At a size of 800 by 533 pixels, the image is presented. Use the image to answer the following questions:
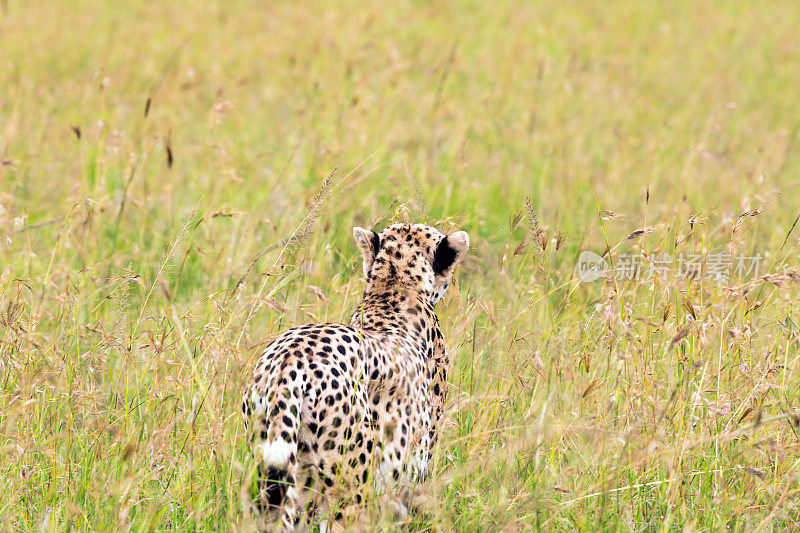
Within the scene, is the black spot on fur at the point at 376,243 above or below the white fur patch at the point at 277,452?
above

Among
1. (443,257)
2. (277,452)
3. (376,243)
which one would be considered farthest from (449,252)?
(277,452)

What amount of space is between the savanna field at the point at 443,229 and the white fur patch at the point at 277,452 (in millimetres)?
75

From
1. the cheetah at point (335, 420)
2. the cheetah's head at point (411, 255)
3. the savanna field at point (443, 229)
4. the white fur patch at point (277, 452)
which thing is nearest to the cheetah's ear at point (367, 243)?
the cheetah's head at point (411, 255)

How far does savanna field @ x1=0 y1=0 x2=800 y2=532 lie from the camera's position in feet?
10.5

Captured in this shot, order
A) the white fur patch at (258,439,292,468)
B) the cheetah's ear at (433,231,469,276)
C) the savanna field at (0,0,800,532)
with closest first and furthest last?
the white fur patch at (258,439,292,468) → the savanna field at (0,0,800,532) → the cheetah's ear at (433,231,469,276)

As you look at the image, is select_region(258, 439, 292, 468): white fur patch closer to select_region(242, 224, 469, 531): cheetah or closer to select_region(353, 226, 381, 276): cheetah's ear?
select_region(242, 224, 469, 531): cheetah

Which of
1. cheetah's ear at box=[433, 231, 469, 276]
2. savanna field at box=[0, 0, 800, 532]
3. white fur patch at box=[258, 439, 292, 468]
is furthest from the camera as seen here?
cheetah's ear at box=[433, 231, 469, 276]

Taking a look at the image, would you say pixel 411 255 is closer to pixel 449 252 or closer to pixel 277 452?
pixel 449 252

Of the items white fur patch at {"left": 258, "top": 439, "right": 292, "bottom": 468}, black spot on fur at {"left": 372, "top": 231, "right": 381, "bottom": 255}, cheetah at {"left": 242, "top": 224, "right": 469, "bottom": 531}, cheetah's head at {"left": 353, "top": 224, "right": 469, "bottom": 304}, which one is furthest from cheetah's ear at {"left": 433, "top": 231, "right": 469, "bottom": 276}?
white fur patch at {"left": 258, "top": 439, "right": 292, "bottom": 468}

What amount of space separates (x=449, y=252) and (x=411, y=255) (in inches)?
6.4

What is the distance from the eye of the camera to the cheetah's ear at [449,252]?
3729mm

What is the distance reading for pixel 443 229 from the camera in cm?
472

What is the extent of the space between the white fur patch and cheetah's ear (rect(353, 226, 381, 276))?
1195 millimetres

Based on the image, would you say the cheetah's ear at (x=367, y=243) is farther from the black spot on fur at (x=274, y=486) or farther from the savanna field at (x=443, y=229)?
the black spot on fur at (x=274, y=486)
